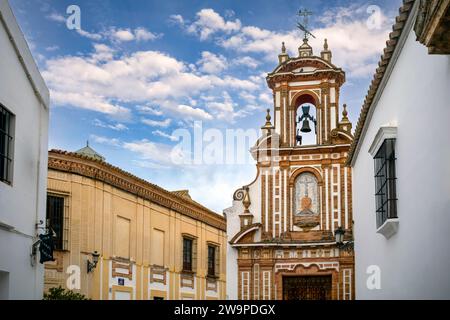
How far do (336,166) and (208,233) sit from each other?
26.6 feet

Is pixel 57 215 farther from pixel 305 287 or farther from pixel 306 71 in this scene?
pixel 306 71

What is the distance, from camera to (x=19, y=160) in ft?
34.7

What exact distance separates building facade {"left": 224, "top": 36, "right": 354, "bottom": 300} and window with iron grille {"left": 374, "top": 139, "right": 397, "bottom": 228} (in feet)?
32.6

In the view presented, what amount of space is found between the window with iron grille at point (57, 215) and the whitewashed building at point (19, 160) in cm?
710

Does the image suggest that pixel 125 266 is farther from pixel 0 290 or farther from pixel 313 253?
pixel 0 290

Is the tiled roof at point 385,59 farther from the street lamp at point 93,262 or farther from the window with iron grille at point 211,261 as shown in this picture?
the window with iron grille at point 211,261

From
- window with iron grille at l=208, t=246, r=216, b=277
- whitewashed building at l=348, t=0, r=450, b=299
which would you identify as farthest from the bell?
whitewashed building at l=348, t=0, r=450, b=299

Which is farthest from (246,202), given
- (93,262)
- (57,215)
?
(57,215)

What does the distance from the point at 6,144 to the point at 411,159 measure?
530cm

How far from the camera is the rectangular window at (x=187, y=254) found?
86.3 ft

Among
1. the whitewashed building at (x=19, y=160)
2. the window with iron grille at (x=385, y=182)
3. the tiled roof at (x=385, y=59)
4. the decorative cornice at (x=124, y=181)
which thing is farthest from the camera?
the decorative cornice at (x=124, y=181)

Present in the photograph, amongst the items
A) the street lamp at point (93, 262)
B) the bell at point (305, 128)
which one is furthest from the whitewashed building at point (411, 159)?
the bell at point (305, 128)

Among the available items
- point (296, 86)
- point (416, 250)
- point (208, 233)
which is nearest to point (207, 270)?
point (208, 233)

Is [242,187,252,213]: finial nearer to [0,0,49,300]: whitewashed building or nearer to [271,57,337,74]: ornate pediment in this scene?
[271,57,337,74]: ornate pediment
